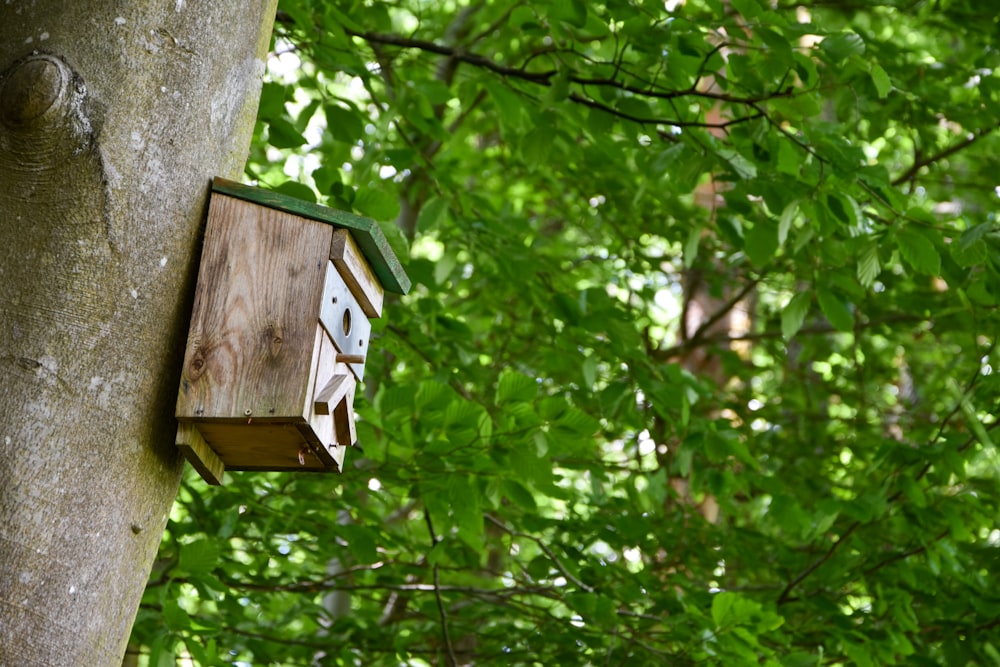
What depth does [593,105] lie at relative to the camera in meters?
2.86

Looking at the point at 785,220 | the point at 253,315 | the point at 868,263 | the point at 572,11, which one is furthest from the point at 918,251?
the point at 253,315

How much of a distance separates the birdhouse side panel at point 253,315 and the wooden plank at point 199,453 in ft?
0.12

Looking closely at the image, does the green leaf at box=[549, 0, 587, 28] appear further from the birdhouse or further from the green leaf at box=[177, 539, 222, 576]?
the green leaf at box=[177, 539, 222, 576]

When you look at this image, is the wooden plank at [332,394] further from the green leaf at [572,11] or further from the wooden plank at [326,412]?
the green leaf at [572,11]

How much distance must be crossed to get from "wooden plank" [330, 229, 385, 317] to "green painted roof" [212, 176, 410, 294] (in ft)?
0.05

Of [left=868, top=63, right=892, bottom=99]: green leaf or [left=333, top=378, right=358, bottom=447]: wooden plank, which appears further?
[left=868, top=63, right=892, bottom=99]: green leaf

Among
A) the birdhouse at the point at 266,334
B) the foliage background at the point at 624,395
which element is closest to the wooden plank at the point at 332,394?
the birdhouse at the point at 266,334

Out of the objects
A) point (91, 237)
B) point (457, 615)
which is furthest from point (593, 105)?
point (457, 615)

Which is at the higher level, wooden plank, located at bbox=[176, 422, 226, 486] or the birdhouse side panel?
the birdhouse side panel

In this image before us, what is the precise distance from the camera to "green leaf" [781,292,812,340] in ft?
9.71

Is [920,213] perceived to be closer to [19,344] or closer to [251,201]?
[251,201]

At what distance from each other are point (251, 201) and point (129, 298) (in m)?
0.27

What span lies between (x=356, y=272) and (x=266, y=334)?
0.78ft

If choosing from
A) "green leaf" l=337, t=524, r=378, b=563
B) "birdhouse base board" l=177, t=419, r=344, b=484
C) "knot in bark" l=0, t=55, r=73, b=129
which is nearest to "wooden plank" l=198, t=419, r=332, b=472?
"birdhouse base board" l=177, t=419, r=344, b=484
